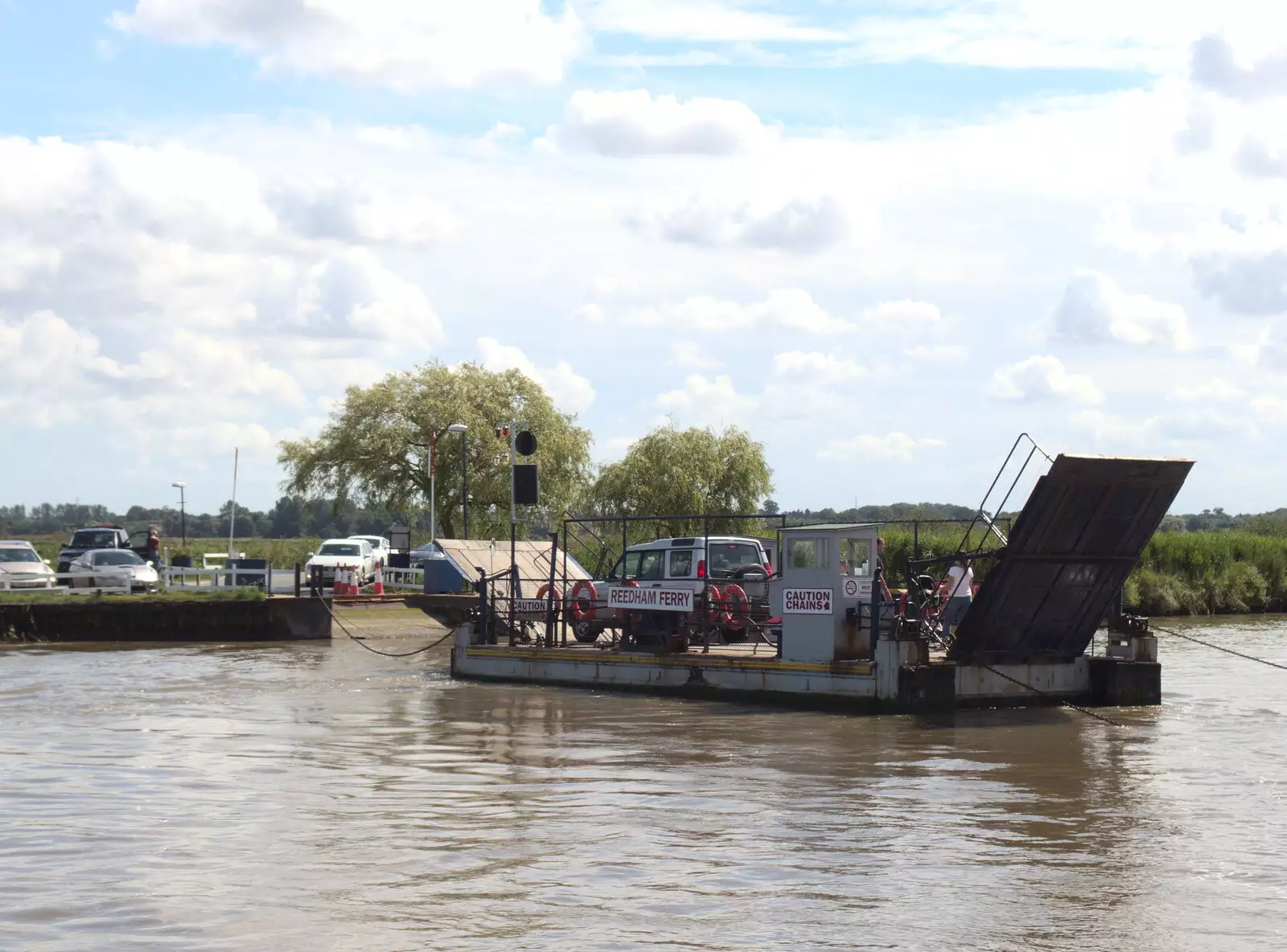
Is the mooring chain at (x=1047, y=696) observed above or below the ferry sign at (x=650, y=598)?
below

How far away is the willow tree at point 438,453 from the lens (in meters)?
62.7

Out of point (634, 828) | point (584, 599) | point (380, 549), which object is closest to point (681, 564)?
point (584, 599)

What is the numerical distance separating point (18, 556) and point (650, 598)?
79.5ft

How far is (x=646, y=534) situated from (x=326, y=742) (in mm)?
39116

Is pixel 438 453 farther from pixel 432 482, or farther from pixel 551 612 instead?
pixel 551 612

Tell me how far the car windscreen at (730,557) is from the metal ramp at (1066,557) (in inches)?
175

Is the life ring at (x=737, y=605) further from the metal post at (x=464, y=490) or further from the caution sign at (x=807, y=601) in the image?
the metal post at (x=464, y=490)

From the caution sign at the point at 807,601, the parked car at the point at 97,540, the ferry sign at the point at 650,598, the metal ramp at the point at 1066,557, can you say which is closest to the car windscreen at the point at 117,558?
the parked car at the point at 97,540

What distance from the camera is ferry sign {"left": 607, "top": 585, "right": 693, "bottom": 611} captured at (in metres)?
22.7

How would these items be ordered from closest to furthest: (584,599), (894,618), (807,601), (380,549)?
(894,618) → (807,601) → (584,599) → (380,549)

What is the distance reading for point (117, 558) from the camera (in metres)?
40.5

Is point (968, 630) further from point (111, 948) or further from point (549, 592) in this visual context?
point (111, 948)

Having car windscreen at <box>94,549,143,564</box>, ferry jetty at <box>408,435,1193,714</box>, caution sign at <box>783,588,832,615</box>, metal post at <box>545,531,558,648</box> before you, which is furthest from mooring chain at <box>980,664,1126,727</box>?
car windscreen at <box>94,549,143,564</box>

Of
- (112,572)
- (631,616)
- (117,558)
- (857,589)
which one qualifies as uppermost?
(117,558)
